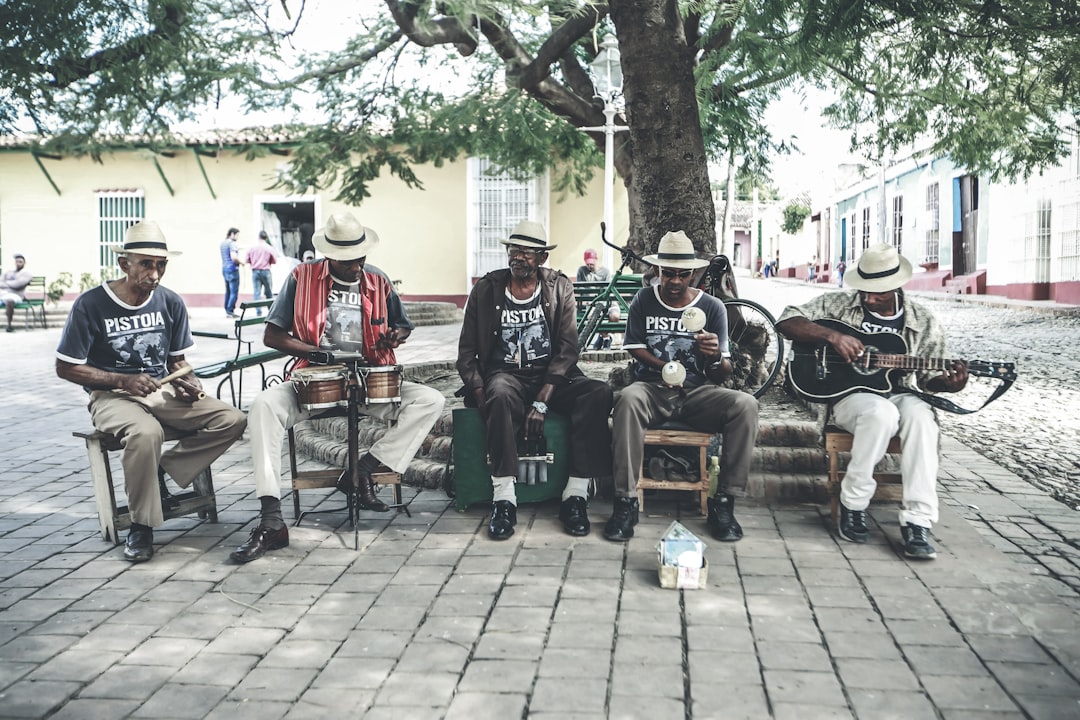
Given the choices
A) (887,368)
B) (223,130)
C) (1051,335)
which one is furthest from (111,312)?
(223,130)

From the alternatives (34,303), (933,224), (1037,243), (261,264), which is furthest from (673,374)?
(933,224)

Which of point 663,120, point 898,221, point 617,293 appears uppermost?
point 898,221

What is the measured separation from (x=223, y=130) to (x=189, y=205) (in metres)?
1.77

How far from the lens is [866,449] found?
4500 millimetres

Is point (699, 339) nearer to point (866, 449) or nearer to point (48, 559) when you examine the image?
point (866, 449)

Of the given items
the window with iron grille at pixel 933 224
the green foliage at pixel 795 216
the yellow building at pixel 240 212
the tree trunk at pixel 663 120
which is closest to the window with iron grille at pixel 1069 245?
the window with iron grille at pixel 933 224

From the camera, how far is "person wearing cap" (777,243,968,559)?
171 inches

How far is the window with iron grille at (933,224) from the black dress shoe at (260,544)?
2500 centimetres

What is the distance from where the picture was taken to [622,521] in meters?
4.59

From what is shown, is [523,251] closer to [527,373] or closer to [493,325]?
[493,325]

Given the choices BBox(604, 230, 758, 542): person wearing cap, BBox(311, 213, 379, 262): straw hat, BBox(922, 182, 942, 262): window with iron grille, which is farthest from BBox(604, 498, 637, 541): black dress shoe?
BBox(922, 182, 942, 262): window with iron grille

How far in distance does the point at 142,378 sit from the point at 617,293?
3936mm

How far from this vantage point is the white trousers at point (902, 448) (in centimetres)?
435

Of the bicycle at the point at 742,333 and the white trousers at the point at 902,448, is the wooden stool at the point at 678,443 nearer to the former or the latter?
the white trousers at the point at 902,448
